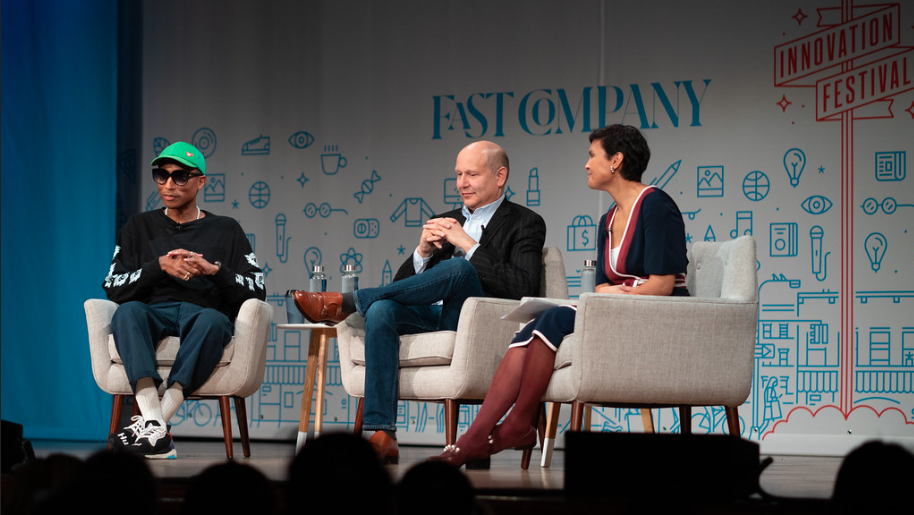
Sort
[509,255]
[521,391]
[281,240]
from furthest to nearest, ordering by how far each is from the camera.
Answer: [281,240], [509,255], [521,391]

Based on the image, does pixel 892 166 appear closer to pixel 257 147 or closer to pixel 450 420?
pixel 450 420

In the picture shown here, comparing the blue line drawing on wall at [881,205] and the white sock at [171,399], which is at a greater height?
the blue line drawing on wall at [881,205]

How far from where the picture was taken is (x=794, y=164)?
15.3ft

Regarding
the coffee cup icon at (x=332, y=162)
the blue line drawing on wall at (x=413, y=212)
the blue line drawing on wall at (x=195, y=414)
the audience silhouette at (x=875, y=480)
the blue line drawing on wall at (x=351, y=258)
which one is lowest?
the blue line drawing on wall at (x=195, y=414)

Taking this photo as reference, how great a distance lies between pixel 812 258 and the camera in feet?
15.2

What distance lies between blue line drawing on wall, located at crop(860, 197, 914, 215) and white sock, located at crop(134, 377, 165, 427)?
341cm

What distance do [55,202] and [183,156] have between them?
188 centimetres

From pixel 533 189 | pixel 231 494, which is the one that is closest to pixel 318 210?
pixel 533 189

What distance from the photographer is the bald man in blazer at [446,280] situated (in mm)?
3150

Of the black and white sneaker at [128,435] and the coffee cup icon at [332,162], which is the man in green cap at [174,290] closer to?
the black and white sneaker at [128,435]

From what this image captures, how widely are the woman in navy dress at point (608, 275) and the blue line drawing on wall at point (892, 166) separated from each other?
1.97 meters

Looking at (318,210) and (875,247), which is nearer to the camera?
(875,247)

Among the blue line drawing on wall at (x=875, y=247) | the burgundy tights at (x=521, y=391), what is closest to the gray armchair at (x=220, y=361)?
the burgundy tights at (x=521, y=391)

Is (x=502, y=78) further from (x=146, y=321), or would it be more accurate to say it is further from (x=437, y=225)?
(x=146, y=321)
